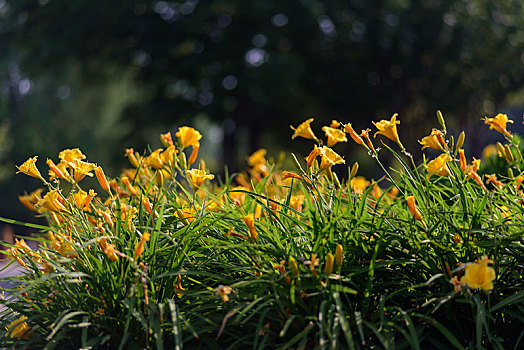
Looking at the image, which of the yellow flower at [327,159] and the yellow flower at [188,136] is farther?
the yellow flower at [188,136]

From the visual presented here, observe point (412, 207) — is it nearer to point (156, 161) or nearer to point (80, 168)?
point (156, 161)

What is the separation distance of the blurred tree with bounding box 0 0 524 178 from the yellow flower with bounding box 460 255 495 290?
865cm

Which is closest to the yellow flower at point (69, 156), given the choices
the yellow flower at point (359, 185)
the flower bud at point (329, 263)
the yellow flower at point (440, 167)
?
the flower bud at point (329, 263)

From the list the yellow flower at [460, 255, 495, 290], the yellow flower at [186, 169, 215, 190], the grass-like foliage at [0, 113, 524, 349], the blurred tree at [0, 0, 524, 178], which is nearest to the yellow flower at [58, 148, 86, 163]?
the grass-like foliage at [0, 113, 524, 349]

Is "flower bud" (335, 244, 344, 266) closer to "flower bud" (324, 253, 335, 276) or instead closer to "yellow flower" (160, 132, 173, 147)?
"flower bud" (324, 253, 335, 276)

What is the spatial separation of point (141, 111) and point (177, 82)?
1038 mm

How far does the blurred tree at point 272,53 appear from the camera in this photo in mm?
10734

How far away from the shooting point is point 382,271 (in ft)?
5.80

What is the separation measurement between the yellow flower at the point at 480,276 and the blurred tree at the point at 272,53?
8651 mm

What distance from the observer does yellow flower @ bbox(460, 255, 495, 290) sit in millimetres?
1374

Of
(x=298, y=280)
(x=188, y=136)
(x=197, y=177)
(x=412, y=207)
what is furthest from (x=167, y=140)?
(x=412, y=207)

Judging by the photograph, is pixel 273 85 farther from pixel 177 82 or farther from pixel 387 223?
pixel 387 223

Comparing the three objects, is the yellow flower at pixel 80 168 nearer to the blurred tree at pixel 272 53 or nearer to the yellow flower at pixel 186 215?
the yellow flower at pixel 186 215

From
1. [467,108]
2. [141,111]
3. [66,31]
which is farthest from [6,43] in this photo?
[467,108]
